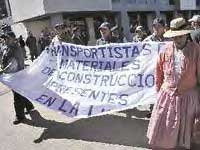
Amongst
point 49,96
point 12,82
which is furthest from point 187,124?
point 12,82

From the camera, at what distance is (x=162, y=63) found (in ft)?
16.6

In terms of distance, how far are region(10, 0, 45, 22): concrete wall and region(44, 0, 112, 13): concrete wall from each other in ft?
2.03

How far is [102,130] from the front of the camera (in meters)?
7.25

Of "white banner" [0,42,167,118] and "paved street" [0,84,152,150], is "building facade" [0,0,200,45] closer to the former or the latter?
"white banner" [0,42,167,118]

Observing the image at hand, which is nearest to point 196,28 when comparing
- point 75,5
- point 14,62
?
point 14,62

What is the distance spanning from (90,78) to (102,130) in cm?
94

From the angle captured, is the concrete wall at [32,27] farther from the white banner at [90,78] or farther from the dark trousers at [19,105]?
the white banner at [90,78]

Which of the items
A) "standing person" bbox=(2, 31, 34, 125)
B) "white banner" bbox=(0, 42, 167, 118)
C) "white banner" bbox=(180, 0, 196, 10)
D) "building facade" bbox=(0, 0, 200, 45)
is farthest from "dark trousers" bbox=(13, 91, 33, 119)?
→ "white banner" bbox=(180, 0, 196, 10)

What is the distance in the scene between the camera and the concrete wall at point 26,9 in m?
32.4

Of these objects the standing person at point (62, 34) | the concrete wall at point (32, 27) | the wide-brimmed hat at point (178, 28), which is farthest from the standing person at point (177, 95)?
the concrete wall at point (32, 27)

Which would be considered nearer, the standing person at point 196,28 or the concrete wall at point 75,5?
the standing person at point 196,28

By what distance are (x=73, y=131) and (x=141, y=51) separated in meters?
1.79

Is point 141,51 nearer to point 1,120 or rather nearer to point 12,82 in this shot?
point 12,82

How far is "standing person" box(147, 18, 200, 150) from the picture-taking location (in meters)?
4.78
